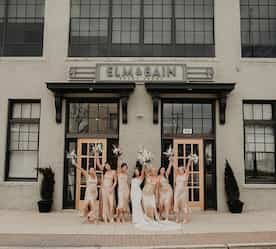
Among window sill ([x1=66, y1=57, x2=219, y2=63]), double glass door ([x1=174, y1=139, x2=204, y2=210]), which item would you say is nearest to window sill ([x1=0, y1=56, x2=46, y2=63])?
window sill ([x1=66, y1=57, x2=219, y2=63])

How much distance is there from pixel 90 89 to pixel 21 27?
4206 mm

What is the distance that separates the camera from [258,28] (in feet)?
45.7

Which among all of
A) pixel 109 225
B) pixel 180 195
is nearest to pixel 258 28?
pixel 180 195

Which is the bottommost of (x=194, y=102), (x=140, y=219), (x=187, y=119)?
(x=140, y=219)

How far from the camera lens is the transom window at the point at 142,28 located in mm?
13719

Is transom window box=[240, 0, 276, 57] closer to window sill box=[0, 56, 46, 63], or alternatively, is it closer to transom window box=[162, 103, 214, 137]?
transom window box=[162, 103, 214, 137]

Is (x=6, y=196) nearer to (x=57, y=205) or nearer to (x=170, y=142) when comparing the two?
(x=57, y=205)

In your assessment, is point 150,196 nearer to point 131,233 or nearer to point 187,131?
point 131,233

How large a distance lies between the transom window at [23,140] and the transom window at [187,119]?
5199mm

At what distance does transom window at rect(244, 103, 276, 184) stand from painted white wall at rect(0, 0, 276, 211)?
416 mm

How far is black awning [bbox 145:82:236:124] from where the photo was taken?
12.7 m

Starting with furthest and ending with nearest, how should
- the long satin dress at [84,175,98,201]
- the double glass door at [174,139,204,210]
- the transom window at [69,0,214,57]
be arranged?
the transom window at [69,0,214,57] < the double glass door at [174,139,204,210] < the long satin dress at [84,175,98,201]

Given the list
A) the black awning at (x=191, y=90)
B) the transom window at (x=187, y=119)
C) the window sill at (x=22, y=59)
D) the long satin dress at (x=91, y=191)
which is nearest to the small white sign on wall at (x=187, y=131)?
the transom window at (x=187, y=119)

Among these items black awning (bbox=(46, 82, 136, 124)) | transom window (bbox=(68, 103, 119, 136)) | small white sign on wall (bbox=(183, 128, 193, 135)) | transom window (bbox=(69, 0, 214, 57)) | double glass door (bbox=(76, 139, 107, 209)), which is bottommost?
double glass door (bbox=(76, 139, 107, 209))
